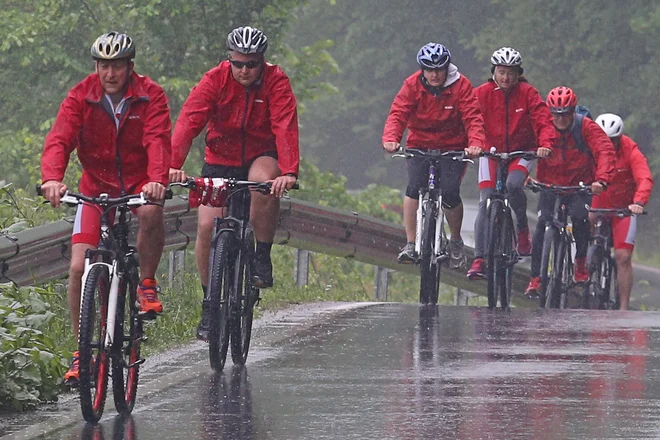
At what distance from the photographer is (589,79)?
45625mm

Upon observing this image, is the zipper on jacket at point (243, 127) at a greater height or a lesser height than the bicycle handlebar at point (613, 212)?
lesser

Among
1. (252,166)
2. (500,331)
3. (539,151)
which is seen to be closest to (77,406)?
(252,166)

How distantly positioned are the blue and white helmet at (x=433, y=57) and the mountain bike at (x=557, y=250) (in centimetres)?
216

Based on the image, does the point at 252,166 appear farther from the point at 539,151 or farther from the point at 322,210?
the point at 322,210

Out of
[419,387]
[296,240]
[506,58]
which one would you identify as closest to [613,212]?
[506,58]

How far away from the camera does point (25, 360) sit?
8984 millimetres

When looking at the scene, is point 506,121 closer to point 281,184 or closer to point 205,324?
point 281,184

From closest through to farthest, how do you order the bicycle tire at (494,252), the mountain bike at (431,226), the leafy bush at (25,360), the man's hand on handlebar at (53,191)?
the man's hand on handlebar at (53,191)
the leafy bush at (25,360)
the mountain bike at (431,226)
the bicycle tire at (494,252)

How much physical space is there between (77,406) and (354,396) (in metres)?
1.45

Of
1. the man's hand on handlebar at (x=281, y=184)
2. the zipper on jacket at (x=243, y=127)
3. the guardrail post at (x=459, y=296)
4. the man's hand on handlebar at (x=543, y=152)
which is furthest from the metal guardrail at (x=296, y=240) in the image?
the man's hand on handlebar at (x=543, y=152)

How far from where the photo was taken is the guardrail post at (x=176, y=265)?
559 inches

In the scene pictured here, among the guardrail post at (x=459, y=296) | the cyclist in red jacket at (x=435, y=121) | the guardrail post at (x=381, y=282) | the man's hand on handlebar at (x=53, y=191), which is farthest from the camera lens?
the guardrail post at (x=459, y=296)

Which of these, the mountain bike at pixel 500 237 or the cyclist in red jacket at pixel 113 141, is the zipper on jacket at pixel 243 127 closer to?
the cyclist in red jacket at pixel 113 141

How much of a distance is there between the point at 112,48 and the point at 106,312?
1344 millimetres
